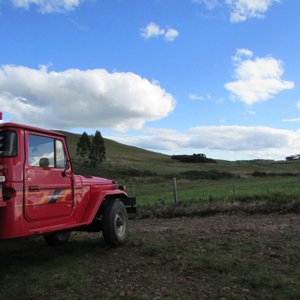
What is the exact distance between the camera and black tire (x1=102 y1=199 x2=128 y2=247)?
348 inches

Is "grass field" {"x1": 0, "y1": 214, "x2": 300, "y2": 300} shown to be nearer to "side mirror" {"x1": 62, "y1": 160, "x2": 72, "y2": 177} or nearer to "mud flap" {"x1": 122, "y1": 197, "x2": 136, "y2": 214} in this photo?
"mud flap" {"x1": 122, "y1": 197, "x2": 136, "y2": 214}

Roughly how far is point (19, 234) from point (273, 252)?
13.8 feet

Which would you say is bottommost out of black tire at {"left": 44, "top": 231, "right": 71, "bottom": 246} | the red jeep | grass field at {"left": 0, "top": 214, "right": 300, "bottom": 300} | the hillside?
grass field at {"left": 0, "top": 214, "right": 300, "bottom": 300}

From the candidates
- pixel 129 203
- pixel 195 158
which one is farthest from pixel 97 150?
pixel 129 203

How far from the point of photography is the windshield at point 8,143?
6.73 m

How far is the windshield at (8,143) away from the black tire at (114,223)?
273cm

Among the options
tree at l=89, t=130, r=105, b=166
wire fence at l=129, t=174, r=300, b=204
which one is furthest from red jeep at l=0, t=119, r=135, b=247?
tree at l=89, t=130, r=105, b=166

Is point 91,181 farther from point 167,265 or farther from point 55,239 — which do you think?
point 167,265

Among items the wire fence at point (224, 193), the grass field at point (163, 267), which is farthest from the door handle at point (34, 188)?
the wire fence at point (224, 193)

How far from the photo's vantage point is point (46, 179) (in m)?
7.36

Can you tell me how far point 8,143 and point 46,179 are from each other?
3.01 ft

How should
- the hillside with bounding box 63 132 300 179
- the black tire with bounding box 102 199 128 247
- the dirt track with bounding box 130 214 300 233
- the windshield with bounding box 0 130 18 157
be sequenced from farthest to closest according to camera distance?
1. the hillside with bounding box 63 132 300 179
2. the dirt track with bounding box 130 214 300 233
3. the black tire with bounding box 102 199 128 247
4. the windshield with bounding box 0 130 18 157

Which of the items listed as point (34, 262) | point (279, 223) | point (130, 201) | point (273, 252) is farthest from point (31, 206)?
point (279, 223)

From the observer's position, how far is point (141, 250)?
850 centimetres
